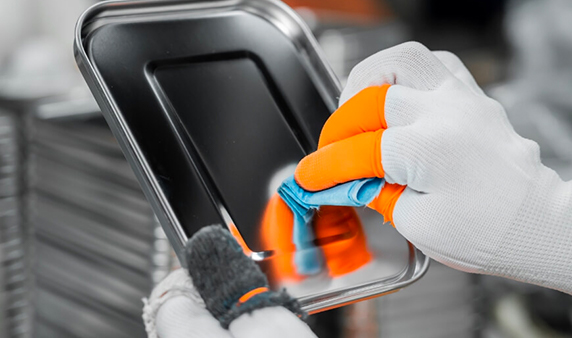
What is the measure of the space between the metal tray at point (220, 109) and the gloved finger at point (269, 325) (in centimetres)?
9

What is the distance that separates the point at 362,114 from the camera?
641mm

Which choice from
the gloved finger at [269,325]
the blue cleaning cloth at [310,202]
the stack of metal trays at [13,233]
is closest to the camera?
the gloved finger at [269,325]

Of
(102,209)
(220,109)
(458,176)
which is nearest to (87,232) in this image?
(102,209)

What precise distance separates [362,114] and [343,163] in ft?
0.18

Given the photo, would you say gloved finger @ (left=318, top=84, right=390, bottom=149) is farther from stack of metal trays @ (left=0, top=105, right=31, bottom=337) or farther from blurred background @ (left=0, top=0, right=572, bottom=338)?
stack of metal trays @ (left=0, top=105, right=31, bottom=337)

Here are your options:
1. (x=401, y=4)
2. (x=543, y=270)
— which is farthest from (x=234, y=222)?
(x=401, y=4)

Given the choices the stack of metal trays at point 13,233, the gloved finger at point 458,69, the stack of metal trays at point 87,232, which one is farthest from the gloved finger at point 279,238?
the stack of metal trays at point 13,233

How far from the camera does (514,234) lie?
1.96ft

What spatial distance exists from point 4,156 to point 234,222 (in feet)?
Result: 2.47

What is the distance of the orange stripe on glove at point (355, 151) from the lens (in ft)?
2.03

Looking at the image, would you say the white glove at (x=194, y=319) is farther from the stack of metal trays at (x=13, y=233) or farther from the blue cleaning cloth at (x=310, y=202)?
the stack of metal trays at (x=13, y=233)

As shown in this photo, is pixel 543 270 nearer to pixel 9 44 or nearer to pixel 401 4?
pixel 9 44

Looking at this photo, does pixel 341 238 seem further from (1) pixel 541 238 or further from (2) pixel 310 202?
(1) pixel 541 238

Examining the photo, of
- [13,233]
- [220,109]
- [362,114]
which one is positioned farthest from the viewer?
[13,233]
